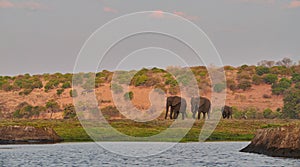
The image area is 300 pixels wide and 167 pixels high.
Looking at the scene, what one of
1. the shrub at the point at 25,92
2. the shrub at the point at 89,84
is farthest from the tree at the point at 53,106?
the shrub at the point at 25,92

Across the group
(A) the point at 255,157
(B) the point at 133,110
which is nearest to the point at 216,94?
(B) the point at 133,110

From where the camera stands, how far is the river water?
40.2m

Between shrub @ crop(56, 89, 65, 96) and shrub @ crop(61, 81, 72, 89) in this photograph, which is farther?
shrub @ crop(61, 81, 72, 89)

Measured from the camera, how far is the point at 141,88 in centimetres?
13588

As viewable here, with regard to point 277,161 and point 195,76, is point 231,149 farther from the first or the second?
point 195,76

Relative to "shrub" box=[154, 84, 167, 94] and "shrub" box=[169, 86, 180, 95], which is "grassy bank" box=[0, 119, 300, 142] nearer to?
"shrub" box=[154, 84, 167, 94]

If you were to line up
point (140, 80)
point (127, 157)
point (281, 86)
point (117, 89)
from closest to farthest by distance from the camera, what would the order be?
point (127, 157) → point (281, 86) → point (117, 89) → point (140, 80)

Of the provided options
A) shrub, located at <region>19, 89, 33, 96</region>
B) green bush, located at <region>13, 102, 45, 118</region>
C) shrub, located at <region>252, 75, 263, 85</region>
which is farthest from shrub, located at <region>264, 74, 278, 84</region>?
shrub, located at <region>19, 89, 33, 96</region>

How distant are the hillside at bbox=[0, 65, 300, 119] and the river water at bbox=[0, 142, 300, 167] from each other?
60425 mm

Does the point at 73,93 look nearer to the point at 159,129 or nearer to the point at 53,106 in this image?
the point at 53,106

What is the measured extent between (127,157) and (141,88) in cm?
9050

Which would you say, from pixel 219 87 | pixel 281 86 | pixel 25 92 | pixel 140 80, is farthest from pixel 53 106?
pixel 281 86

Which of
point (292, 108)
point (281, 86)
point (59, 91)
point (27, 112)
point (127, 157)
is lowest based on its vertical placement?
point (127, 157)

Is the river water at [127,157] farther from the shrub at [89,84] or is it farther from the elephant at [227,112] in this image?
the shrub at [89,84]
